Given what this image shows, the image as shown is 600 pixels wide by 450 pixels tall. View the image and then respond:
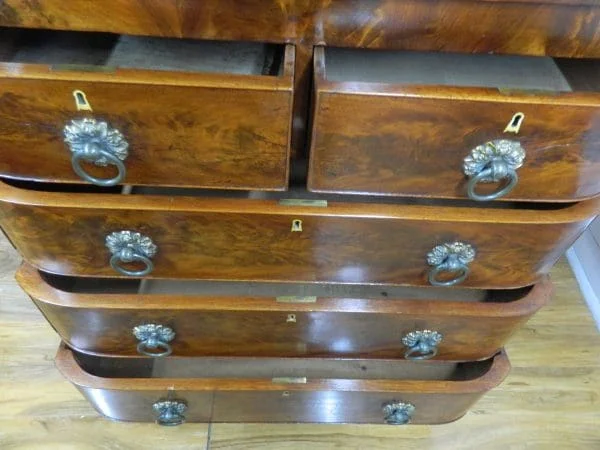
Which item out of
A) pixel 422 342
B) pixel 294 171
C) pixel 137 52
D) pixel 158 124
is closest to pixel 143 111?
pixel 158 124

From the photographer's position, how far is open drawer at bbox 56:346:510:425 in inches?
33.0

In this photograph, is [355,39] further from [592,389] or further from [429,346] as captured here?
[592,389]

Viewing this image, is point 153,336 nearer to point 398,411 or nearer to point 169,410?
point 169,410

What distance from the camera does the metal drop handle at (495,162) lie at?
0.50 meters

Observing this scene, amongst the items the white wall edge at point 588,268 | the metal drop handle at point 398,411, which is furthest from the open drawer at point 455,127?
the white wall edge at point 588,268

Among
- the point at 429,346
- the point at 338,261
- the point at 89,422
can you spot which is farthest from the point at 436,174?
the point at 89,422

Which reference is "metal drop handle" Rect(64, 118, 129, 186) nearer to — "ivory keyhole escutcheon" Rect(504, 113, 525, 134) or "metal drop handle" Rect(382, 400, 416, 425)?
"ivory keyhole escutcheon" Rect(504, 113, 525, 134)

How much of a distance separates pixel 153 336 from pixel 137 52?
1.22 feet

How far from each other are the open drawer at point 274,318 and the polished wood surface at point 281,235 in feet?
0.16

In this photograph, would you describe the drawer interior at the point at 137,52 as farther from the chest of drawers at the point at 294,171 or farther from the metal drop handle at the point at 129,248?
the metal drop handle at the point at 129,248

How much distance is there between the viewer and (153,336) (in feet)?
2.43

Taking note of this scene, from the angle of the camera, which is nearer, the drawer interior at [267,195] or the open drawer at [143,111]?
the open drawer at [143,111]

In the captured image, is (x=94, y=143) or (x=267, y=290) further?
(x=267, y=290)

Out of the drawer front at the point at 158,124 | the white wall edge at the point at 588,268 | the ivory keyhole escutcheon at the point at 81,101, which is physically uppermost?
the white wall edge at the point at 588,268
